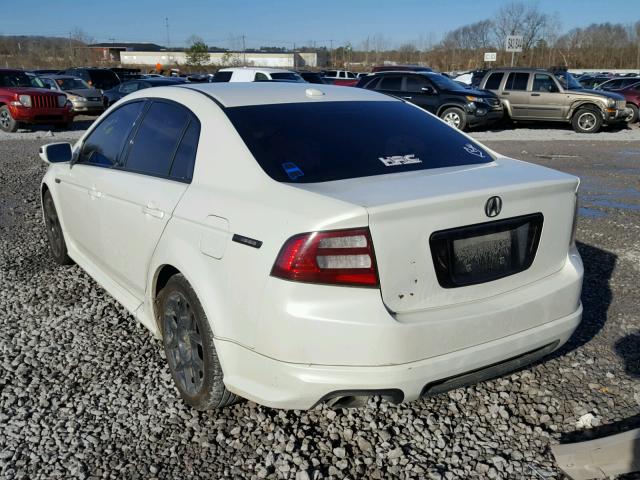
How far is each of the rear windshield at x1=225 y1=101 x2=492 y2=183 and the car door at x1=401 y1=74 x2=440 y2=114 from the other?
14.4 metres

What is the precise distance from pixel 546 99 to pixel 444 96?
3.51m

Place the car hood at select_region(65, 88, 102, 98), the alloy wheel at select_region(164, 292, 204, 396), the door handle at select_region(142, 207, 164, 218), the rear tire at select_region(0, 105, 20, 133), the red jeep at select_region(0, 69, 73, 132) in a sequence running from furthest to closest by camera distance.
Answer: the car hood at select_region(65, 88, 102, 98)
the rear tire at select_region(0, 105, 20, 133)
the red jeep at select_region(0, 69, 73, 132)
the door handle at select_region(142, 207, 164, 218)
the alloy wheel at select_region(164, 292, 204, 396)

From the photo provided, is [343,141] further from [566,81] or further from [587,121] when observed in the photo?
[566,81]

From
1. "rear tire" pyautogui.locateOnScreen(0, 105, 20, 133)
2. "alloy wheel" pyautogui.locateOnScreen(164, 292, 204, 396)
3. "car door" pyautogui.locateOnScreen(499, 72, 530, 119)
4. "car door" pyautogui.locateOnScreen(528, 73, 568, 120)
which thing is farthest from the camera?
"car door" pyautogui.locateOnScreen(499, 72, 530, 119)

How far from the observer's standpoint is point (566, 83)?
18.8 m

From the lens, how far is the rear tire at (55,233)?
5.21 meters

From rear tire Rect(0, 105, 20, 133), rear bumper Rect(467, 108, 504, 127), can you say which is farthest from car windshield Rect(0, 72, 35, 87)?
rear bumper Rect(467, 108, 504, 127)

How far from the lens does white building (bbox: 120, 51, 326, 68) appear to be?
95.1 m

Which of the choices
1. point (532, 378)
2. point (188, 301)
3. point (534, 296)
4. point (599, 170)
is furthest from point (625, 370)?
point (599, 170)

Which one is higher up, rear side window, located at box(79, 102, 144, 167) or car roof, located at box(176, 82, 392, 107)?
car roof, located at box(176, 82, 392, 107)

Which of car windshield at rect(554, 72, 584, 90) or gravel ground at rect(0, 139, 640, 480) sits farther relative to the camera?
car windshield at rect(554, 72, 584, 90)

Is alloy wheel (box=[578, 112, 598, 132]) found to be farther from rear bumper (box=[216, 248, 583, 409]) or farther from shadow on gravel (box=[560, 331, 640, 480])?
rear bumper (box=[216, 248, 583, 409])

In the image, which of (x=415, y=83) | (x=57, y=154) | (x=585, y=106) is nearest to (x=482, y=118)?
(x=415, y=83)

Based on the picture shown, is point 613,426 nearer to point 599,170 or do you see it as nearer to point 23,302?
point 23,302
